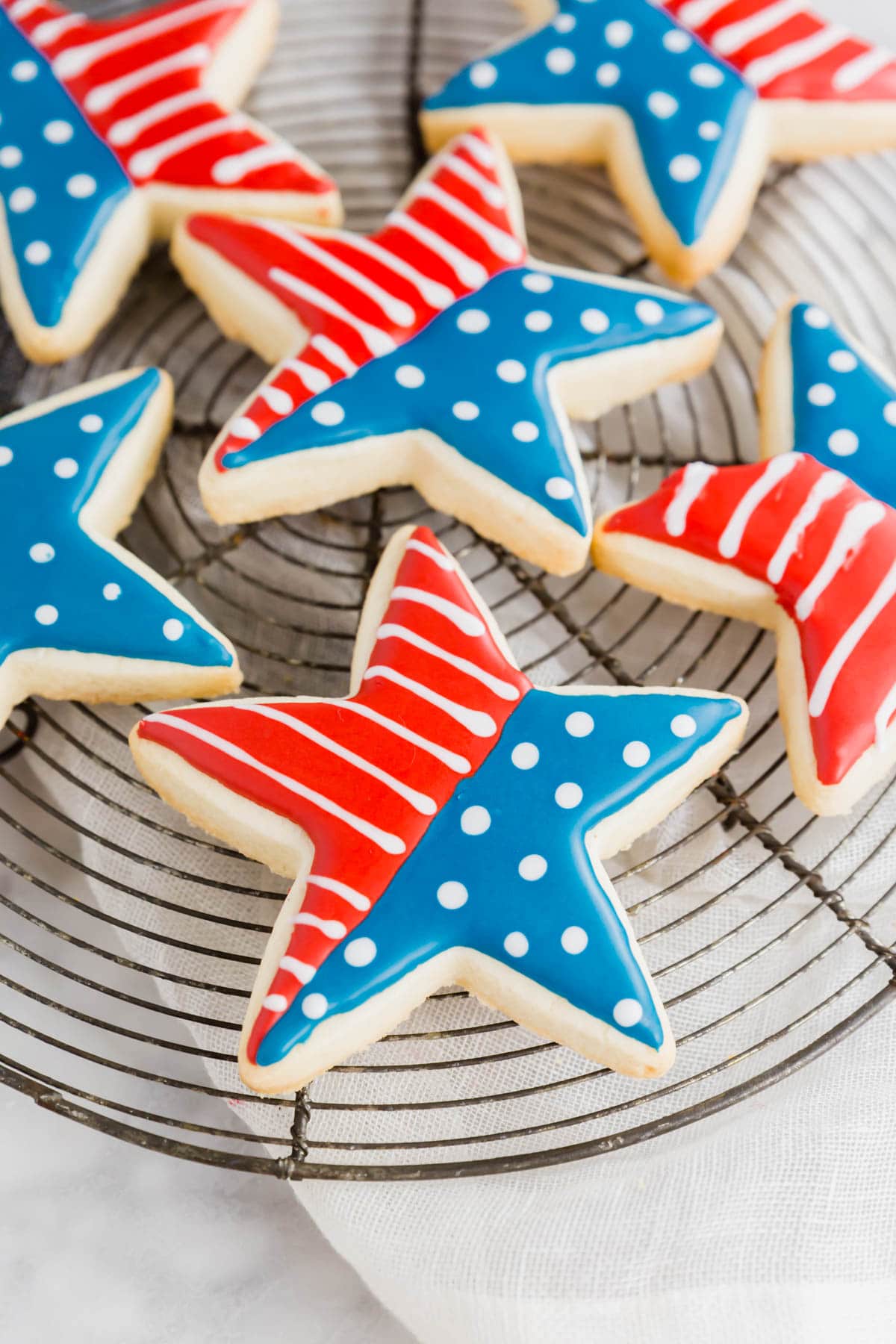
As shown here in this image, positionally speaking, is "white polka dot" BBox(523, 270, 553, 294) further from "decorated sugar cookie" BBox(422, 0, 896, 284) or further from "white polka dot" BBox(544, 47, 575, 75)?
"white polka dot" BBox(544, 47, 575, 75)

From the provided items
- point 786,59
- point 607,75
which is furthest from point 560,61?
point 786,59

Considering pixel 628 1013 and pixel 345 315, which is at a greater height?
pixel 345 315

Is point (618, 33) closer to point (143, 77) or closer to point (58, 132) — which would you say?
point (143, 77)

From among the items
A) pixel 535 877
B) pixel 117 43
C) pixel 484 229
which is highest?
pixel 117 43

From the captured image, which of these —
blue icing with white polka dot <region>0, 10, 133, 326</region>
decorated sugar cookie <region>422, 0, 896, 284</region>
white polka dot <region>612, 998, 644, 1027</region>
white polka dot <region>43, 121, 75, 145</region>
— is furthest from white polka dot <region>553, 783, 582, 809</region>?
white polka dot <region>43, 121, 75, 145</region>

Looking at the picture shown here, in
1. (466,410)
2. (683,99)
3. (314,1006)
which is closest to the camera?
(314,1006)

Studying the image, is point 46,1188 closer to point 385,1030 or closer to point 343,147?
point 385,1030
